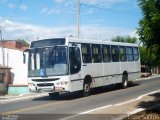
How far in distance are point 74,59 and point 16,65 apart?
33.5 meters

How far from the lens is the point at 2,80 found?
4894 cm

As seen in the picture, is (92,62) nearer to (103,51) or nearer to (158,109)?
(103,51)

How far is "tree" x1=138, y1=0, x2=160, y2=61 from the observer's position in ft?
37.6

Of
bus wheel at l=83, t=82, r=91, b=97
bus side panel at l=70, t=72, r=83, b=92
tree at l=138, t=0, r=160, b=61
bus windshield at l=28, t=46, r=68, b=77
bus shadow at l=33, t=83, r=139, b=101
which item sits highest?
tree at l=138, t=0, r=160, b=61

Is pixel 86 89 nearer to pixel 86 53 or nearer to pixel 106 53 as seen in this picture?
pixel 86 53

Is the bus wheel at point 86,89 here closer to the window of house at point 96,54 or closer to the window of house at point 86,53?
the window of house at point 86,53

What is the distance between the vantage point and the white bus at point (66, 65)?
19.5m

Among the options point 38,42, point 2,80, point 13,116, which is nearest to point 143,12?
point 13,116

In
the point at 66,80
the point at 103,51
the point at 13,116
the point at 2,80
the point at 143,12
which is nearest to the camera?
the point at 143,12

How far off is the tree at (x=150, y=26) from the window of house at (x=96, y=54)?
10.5 meters

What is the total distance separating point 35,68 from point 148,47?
30.4 feet

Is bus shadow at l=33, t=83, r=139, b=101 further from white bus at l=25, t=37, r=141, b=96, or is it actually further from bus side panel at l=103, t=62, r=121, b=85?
bus side panel at l=103, t=62, r=121, b=85

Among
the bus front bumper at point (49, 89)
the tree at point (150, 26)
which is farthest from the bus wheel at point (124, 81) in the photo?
the tree at point (150, 26)

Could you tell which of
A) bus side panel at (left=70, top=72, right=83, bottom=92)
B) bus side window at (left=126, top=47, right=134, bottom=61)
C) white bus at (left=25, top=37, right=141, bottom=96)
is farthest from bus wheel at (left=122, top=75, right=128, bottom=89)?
bus side panel at (left=70, top=72, right=83, bottom=92)
